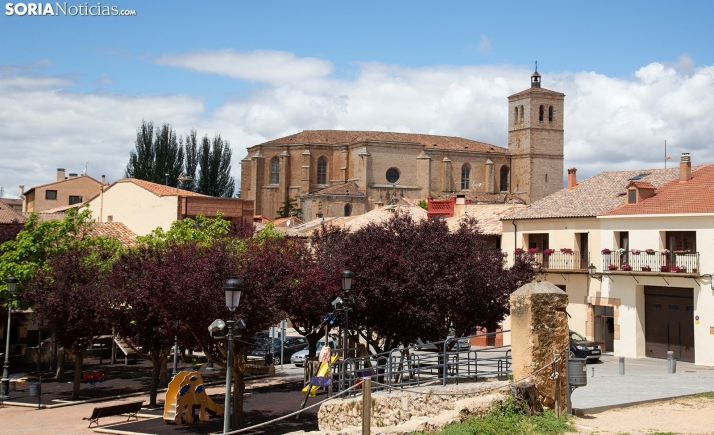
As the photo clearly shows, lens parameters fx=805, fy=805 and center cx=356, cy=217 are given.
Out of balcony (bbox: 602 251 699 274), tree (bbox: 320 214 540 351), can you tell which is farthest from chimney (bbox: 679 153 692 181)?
tree (bbox: 320 214 540 351)

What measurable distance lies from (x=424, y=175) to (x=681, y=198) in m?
70.4

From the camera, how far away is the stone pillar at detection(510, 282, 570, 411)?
41.1ft

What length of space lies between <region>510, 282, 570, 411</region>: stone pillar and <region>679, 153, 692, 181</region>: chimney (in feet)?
78.6

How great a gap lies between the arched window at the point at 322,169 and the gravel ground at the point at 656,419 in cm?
9148

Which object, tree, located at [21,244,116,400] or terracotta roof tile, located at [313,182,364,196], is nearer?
tree, located at [21,244,116,400]

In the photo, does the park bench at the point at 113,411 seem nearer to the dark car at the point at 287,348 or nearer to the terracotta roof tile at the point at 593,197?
the dark car at the point at 287,348

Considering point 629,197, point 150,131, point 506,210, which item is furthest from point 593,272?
point 150,131

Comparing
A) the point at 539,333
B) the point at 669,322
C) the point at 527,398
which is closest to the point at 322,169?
the point at 669,322

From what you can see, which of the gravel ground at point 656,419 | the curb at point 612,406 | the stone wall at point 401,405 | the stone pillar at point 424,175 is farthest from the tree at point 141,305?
the stone pillar at point 424,175

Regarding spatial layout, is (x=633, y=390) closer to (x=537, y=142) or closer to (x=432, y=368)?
(x=432, y=368)

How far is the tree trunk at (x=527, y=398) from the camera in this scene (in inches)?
479

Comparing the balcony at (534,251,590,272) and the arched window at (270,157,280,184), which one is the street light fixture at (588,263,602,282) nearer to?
the balcony at (534,251,590,272)

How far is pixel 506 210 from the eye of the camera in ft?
138

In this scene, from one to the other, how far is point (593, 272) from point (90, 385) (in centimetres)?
2031
